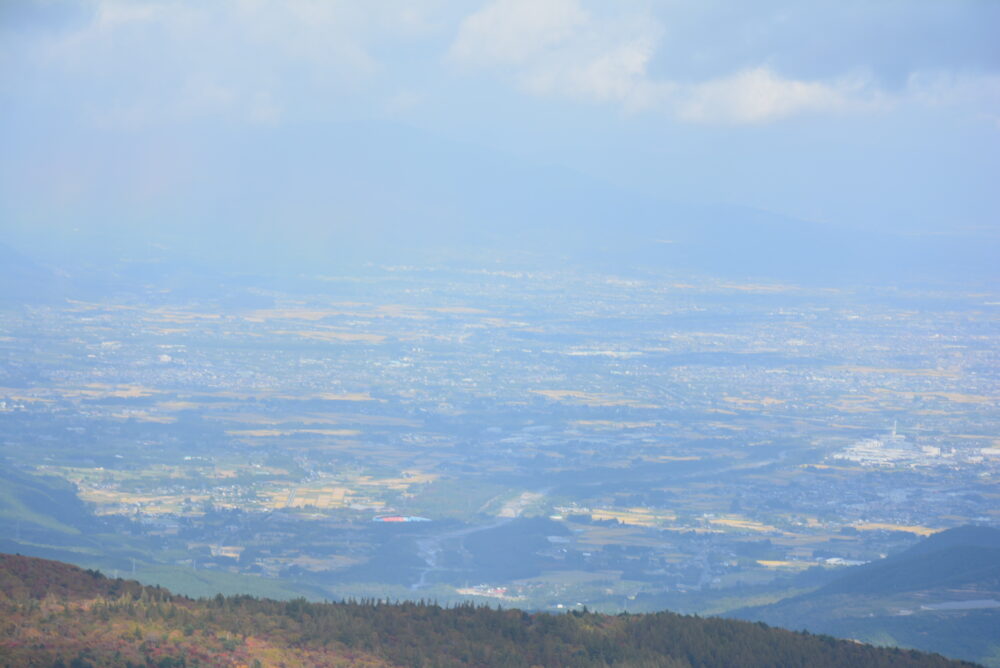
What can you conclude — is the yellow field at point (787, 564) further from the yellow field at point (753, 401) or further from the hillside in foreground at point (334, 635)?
the yellow field at point (753, 401)

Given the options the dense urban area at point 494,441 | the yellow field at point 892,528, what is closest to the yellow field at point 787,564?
the dense urban area at point 494,441

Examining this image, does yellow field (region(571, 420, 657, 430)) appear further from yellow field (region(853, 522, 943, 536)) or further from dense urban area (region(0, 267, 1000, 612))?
yellow field (region(853, 522, 943, 536))

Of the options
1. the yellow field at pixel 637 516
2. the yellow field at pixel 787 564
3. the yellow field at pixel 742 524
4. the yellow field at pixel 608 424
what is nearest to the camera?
the yellow field at pixel 787 564

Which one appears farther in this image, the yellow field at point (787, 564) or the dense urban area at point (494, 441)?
the yellow field at point (787, 564)

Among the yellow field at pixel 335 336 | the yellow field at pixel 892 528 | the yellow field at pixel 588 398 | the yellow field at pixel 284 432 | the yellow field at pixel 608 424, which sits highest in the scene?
the yellow field at pixel 335 336

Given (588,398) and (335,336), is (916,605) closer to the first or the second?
(588,398)

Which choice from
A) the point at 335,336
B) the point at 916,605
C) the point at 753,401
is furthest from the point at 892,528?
the point at 335,336

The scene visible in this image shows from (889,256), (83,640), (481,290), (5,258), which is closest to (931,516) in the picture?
(83,640)

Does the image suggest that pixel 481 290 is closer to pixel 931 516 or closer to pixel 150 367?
pixel 150 367
